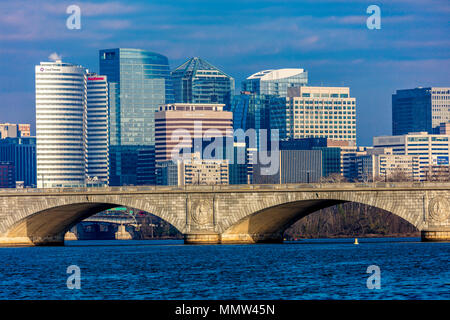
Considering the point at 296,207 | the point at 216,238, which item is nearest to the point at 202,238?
the point at 216,238

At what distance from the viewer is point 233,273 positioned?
7706 cm

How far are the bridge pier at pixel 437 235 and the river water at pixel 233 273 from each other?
1.22 m

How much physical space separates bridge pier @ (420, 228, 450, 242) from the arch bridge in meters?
0.10

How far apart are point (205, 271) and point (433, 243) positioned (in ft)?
126

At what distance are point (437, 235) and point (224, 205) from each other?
23379mm

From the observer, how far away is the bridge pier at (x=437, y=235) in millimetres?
107875

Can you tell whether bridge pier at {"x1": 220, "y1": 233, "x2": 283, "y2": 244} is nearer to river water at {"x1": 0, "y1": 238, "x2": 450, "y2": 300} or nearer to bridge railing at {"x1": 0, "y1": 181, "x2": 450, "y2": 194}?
A: river water at {"x1": 0, "y1": 238, "x2": 450, "y2": 300}

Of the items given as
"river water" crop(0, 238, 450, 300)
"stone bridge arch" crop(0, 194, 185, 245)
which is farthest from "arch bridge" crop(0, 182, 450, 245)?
"river water" crop(0, 238, 450, 300)

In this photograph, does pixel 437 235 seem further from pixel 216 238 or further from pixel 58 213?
pixel 58 213

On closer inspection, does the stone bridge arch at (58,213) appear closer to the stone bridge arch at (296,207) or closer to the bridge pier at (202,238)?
the bridge pier at (202,238)

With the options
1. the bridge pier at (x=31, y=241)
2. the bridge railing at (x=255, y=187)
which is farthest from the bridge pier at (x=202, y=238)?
the bridge pier at (x=31, y=241)

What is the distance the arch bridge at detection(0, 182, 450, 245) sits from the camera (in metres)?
109

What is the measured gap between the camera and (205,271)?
79.2 meters
